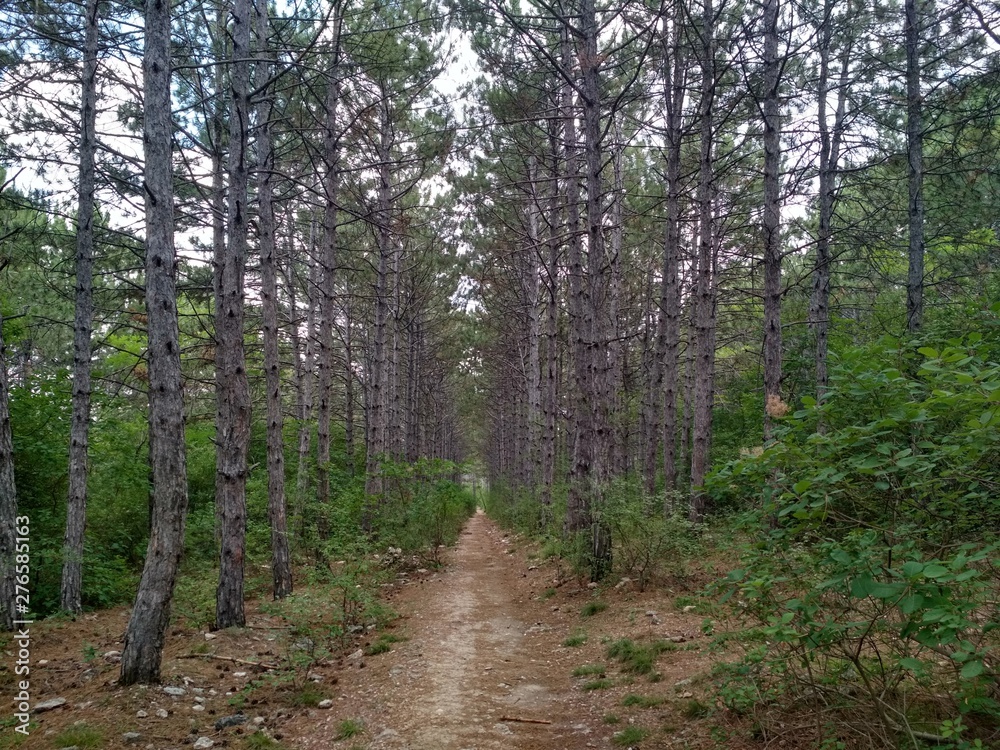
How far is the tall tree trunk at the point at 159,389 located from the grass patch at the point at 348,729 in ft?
5.66

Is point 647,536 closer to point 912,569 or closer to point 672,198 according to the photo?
point 672,198

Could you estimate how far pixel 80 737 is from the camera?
4.08 meters

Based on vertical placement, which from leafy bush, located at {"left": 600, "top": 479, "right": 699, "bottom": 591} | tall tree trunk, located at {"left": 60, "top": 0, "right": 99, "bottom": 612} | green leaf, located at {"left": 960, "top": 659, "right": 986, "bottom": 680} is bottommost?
leafy bush, located at {"left": 600, "top": 479, "right": 699, "bottom": 591}

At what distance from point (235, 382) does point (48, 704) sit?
342cm

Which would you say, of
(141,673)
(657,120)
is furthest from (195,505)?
(657,120)

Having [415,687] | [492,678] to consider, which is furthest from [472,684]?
[415,687]

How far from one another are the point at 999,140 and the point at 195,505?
1733 centimetres

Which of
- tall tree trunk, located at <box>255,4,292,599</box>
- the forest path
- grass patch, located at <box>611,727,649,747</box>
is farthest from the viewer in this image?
tall tree trunk, located at <box>255,4,292,599</box>

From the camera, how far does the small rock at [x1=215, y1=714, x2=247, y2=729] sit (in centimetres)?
466

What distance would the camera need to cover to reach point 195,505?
13.9m

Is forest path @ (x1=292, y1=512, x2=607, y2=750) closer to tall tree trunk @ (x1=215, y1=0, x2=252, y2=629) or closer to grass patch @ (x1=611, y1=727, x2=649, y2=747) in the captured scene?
grass patch @ (x1=611, y1=727, x2=649, y2=747)

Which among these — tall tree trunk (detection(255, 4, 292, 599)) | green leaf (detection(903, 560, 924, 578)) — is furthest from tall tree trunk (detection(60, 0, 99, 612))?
green leaf (detection(903, 560, 924, 578))

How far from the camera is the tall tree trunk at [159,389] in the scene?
498cm

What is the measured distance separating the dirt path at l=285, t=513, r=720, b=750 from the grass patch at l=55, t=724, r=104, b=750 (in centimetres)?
129
